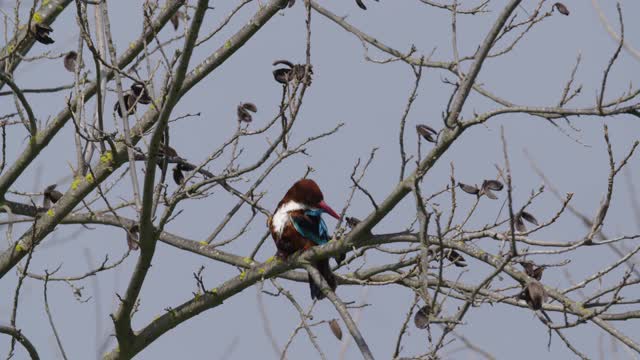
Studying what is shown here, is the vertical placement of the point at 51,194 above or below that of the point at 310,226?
above

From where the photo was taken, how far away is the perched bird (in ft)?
17.5

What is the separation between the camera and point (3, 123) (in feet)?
19.5

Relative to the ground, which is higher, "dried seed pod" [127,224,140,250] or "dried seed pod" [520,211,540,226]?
"dried seed pod" [127,224,140,250]

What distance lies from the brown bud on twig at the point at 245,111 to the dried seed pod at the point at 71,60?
1123 mm

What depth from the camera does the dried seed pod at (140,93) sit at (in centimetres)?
503

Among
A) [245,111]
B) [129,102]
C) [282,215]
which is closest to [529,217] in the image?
[245,111]

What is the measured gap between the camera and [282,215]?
227 inches

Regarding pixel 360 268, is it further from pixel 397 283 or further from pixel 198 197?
pixel 198 197

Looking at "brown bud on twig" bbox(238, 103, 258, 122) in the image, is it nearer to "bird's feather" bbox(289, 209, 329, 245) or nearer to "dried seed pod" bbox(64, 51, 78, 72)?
"bird's feather" bbox(289, 209, 329, 245)

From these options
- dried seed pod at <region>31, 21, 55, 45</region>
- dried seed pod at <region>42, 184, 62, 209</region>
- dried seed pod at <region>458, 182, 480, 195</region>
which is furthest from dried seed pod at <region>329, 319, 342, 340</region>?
dried seed pod at <region>31, 21, 55, 45</region>

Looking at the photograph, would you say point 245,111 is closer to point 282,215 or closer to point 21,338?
point 282,215

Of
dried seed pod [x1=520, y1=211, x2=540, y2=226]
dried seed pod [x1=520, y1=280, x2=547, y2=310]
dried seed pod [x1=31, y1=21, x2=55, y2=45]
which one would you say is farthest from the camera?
dried seed pod [x1=31, y1=21, x2=55, y2=45]

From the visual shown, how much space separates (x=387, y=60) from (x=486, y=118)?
1864mm

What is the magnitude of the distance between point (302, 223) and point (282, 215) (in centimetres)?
17
